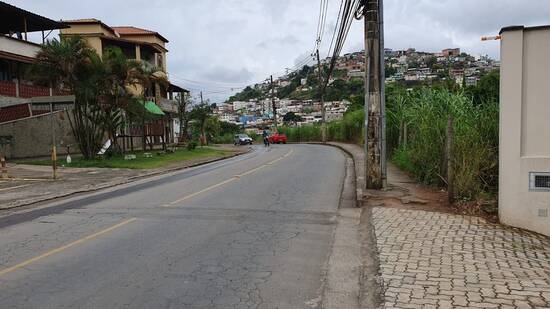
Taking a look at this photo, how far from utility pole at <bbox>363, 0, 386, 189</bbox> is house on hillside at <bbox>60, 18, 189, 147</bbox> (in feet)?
92.3

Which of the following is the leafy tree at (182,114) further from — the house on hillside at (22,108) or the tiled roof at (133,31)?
the house on hillside at (22,108)

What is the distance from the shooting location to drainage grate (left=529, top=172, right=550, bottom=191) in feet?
26.7

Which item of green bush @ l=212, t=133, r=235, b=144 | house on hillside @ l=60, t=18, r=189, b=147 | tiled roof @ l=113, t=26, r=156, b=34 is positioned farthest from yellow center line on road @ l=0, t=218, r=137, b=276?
green bush @ l=212, t=133, r=235, b=144

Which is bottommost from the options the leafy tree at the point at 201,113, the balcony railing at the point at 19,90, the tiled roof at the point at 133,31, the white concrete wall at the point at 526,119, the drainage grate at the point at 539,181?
the drainage grate at the point at 539,181

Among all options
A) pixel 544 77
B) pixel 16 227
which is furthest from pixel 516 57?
pixel 16 227

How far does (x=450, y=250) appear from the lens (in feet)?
23.0

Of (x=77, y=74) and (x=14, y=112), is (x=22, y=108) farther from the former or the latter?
(x=77, y=74)

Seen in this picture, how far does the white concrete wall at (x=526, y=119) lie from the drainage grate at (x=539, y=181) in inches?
2.2

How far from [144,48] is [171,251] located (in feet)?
156

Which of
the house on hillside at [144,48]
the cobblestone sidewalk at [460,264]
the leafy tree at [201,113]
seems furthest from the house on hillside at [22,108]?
the leafy tree at [201,113]

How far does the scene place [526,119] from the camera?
8.32 m

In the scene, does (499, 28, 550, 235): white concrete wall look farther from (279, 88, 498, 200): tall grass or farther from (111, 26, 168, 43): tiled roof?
(111, 26, 168, 43): tiled roof

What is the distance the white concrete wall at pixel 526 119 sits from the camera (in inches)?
322

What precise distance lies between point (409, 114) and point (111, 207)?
9617 millimetres
